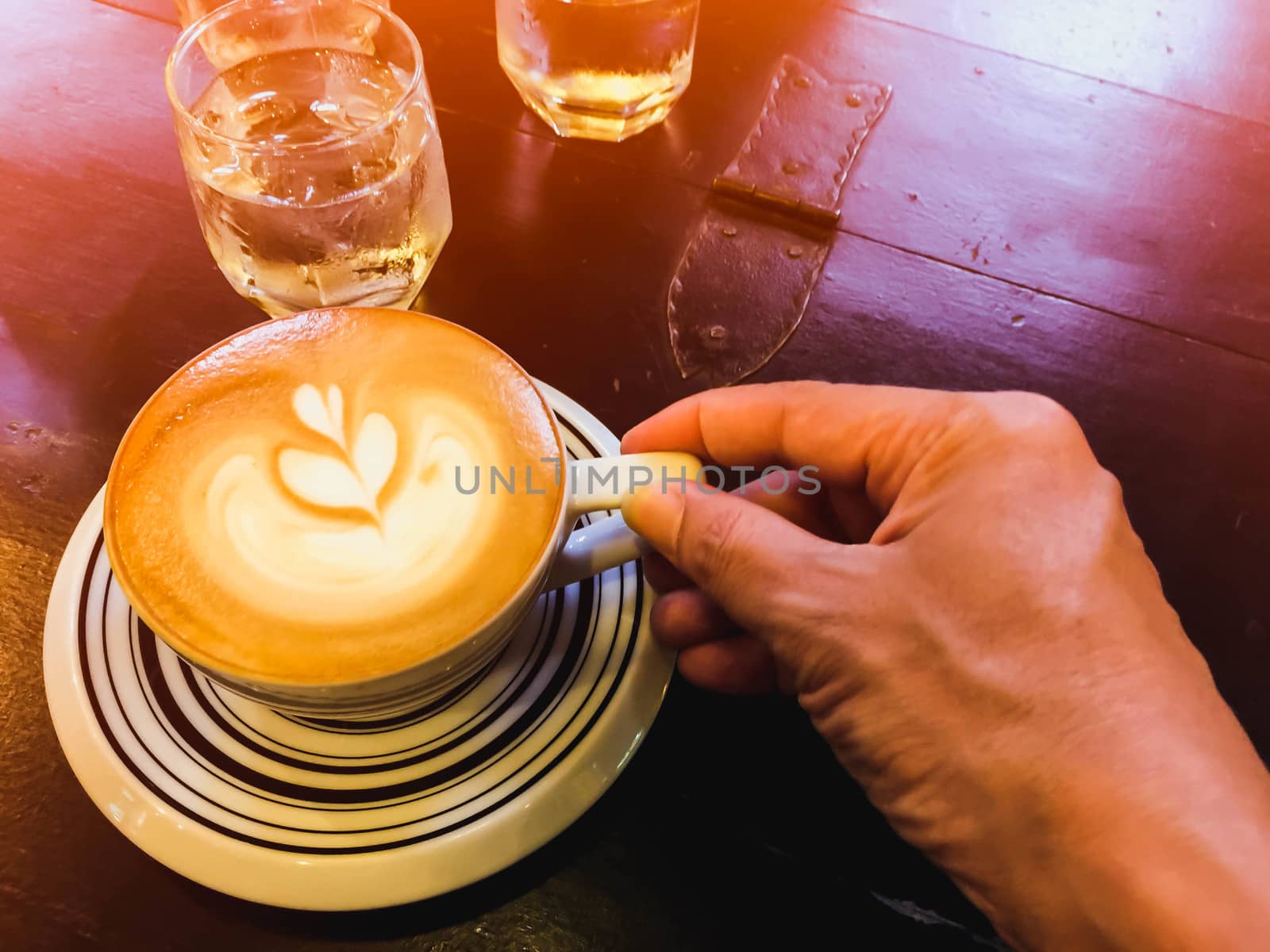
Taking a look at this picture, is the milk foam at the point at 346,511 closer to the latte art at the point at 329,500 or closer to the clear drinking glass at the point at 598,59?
the latte art at the point at 329,500

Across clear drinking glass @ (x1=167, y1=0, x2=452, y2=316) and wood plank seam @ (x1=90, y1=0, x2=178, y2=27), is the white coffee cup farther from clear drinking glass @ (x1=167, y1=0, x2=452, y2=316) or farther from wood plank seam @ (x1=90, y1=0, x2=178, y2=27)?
wood plank seam @ (x1=90, y1=0, x2=178, y2=27)

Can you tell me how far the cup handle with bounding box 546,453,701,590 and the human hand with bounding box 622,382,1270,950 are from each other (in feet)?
0.05

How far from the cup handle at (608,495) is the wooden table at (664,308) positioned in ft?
0.37

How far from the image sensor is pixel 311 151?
648mm

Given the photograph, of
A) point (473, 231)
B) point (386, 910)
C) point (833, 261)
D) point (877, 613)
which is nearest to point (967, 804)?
point (877, 613)

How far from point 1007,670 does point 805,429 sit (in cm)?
25

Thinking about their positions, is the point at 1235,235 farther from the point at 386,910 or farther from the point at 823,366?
the point at 386,910

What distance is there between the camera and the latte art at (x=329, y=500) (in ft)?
1.67

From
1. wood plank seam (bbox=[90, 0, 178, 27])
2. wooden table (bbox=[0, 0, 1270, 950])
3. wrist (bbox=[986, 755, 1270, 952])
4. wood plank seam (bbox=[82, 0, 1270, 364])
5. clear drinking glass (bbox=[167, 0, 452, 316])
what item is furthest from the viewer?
wood plank seam (bbox=[90, 0, 178, 27])

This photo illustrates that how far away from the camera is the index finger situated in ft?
2.07

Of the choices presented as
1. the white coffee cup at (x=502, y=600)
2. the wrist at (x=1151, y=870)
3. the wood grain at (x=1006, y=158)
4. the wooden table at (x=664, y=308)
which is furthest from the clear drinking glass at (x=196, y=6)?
the wrist at (x=1151, y=870)

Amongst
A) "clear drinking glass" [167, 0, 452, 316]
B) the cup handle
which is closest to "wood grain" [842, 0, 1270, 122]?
"clear drinking glass" [167, 0, 452, 316]

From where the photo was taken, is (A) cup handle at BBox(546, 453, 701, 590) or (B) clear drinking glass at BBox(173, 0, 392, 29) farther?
(B) clear drinking glass at BBox(173, 0, 392, 29)

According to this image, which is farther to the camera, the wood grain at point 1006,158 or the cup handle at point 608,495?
the wood grain at point 1006,158
